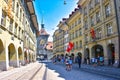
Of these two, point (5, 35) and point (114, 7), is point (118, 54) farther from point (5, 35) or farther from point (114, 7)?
point (5, 35)

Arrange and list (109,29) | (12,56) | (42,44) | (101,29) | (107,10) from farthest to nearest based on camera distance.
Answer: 1. (42,44)
2. (101,29)
3. (107,10)
4. (109,29)
5. (12,56)

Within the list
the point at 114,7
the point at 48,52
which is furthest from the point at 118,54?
the point at 48,52

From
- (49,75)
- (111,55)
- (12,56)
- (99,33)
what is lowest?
(49,75)

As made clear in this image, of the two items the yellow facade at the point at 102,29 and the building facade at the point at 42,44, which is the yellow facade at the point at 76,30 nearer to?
the yellow facade at the point at 102,29

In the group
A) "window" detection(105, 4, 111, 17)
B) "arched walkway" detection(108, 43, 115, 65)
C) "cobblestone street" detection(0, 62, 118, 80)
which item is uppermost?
"window" detection(105, 4, 111, 17)

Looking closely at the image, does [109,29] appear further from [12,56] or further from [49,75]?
[49,75]

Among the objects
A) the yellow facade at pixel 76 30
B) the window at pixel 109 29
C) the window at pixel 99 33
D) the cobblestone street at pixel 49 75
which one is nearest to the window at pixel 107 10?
the window at pixel 109 29

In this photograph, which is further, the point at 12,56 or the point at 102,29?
the point at 102,29

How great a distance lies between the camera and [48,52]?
110 m

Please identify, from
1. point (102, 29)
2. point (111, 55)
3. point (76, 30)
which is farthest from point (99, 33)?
point (76, 30)

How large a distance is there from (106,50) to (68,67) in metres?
10.1

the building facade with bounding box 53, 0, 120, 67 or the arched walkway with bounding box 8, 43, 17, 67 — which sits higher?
the building facade with bounding box 53, 0, 120, 67

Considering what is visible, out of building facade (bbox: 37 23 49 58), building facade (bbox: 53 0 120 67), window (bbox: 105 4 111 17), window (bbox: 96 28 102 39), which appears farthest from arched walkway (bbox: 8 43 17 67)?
building facade (bbox: 37 23 49 58)

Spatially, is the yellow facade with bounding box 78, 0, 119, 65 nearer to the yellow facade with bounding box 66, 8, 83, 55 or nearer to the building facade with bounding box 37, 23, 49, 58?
the yellow facade with bounding box 66, 8, 83, 55
